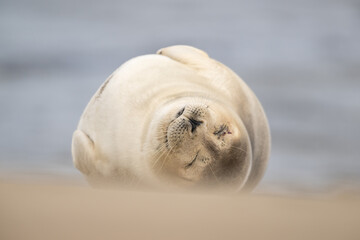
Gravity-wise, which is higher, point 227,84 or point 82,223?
point 227,84

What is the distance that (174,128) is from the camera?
1.61 metres

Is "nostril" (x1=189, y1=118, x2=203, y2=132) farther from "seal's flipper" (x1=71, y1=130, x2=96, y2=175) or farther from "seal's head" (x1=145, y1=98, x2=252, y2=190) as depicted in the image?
"seal's flipper" (x1=71, y1=130, x2=96, y2=175)

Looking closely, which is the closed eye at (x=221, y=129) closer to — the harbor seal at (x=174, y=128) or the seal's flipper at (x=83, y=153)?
the harbor seal at (x=174, y=128)

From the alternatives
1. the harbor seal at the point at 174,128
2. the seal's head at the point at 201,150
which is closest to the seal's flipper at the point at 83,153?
the harbor seal at the point at 174,128

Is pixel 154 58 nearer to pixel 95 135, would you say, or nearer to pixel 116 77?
pixel 116 77

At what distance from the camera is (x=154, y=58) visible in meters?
2.06

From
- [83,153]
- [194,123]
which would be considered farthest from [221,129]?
[83,153]

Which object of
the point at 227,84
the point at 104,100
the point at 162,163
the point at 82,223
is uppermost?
the point at 227,84

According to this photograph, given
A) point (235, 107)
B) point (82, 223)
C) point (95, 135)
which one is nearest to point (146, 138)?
point (95, 135)

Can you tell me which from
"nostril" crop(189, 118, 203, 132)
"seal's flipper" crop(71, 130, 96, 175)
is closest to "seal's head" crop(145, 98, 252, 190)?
"nostril" crop(189, 118, 203, 132)

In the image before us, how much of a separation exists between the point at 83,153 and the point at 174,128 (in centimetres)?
46

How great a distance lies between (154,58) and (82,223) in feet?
4.79

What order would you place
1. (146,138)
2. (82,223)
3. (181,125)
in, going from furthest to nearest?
(146,138), (181,125), (82,223)

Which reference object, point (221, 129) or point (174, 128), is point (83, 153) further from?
point (221, 129)
